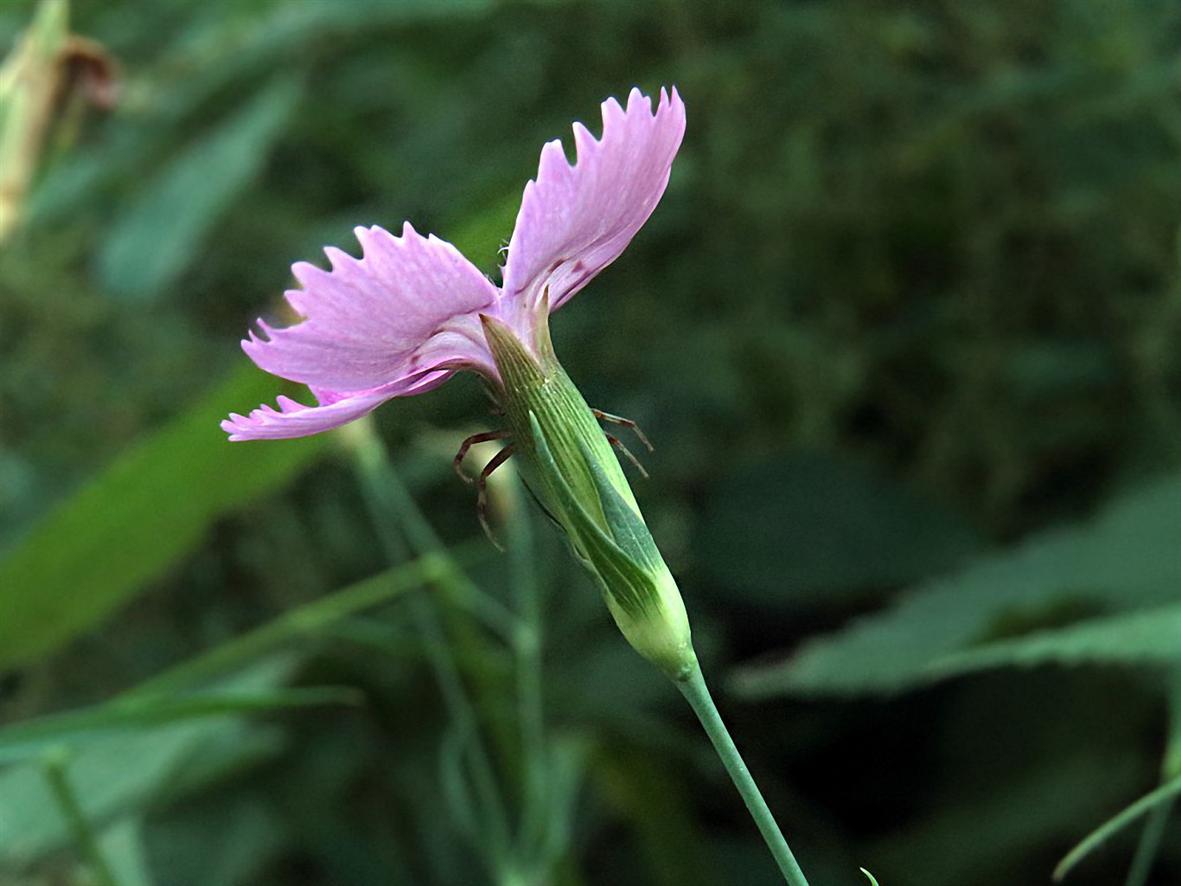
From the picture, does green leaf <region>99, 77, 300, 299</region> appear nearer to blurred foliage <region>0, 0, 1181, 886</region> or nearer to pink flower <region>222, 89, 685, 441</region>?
blurred foliage <region>0, 0, 1181, 886</region>

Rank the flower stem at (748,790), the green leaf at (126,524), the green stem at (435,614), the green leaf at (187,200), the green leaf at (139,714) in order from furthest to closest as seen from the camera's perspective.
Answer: the green leaf at (187,200) → the green leaf at (126,524) → the green stem at (435,614) → the green leaf at (139,714) → the flower stem at (748,790)

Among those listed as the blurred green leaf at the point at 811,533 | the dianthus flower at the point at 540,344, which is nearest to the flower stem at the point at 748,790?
the dianthus flower at the point at 540,344

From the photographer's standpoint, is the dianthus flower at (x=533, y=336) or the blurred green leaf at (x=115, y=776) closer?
the dianthus flower at (x=533, y=336)

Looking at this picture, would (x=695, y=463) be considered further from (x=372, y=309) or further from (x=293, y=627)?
(x=372, y=309)

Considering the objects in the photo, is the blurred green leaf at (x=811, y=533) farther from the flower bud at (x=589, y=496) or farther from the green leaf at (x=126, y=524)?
the flower bud at (x=589, y=496)

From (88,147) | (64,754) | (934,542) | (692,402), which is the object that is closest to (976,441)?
(934,542)
